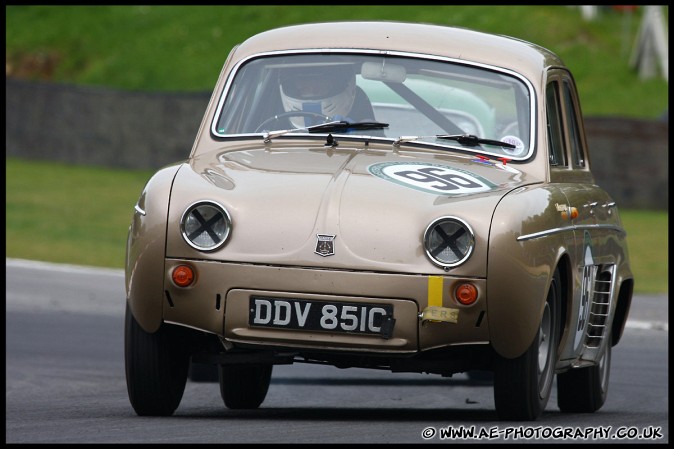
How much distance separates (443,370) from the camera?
5.78m

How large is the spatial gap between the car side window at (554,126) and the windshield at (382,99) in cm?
25

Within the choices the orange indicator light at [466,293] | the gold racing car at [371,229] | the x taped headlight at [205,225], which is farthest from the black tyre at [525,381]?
the x taped headlight at [205,225]

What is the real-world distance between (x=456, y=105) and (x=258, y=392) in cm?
173

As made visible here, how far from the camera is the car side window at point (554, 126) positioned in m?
6.78

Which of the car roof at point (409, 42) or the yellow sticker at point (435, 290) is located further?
the car roof at point (409, 42)

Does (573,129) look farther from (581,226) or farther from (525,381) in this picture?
(525,381)

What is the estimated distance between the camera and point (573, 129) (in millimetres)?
7566

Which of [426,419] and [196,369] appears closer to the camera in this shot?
[426,419]

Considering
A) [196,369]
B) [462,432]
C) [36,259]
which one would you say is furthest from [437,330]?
[36,259]

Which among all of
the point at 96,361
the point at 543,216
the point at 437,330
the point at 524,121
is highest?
the point at 524,121

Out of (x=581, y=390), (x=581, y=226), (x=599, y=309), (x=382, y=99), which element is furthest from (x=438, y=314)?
(x=581, y=390)

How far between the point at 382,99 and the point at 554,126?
2.96 ft

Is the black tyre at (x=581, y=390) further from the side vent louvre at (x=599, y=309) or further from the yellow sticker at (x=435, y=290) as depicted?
the yellow sticker at (x=435, y=290)

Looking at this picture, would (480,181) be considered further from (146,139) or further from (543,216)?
(146,139)
